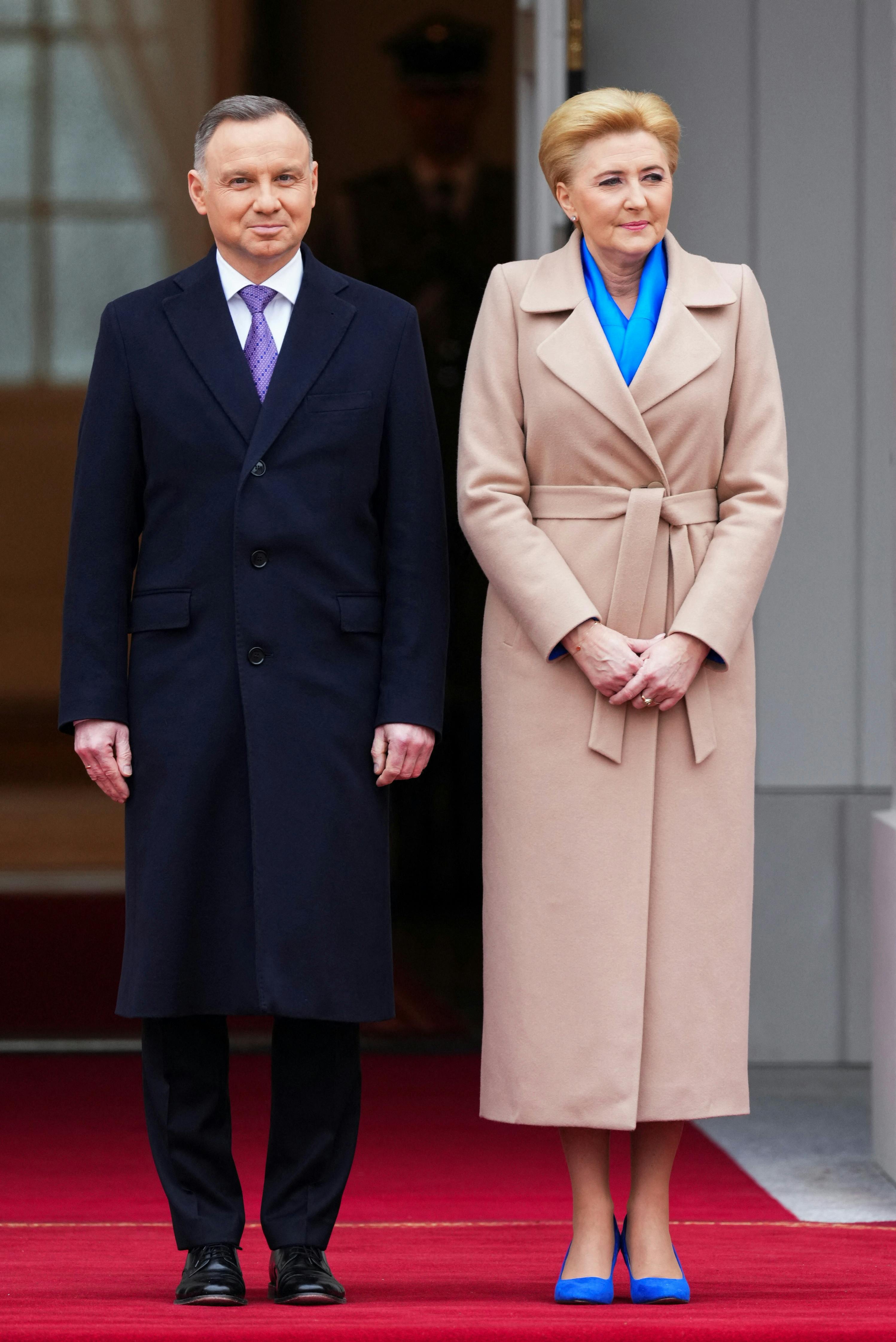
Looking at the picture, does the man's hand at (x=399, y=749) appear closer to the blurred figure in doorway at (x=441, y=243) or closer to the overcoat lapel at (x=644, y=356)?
the overcoat lapel at (x=644, y=356)

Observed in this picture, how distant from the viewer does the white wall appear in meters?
4.53

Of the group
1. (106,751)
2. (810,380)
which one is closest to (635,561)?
(106,751)

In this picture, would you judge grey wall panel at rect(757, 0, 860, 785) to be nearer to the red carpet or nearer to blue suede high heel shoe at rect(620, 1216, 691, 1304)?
the red carpet

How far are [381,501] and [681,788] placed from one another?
1.80ft

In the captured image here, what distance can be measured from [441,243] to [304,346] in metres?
2.31

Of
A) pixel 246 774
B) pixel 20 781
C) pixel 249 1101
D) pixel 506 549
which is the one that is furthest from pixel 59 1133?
pixel 506 549

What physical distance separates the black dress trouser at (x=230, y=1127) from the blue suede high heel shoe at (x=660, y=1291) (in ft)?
1.31

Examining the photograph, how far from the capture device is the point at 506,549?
Answer: 267cm

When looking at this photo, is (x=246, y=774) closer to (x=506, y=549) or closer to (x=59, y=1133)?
(x=506, y=549)

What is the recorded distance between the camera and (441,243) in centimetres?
492

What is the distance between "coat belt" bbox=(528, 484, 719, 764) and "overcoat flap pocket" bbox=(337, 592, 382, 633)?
26 cm

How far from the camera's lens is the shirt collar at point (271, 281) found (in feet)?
8.92

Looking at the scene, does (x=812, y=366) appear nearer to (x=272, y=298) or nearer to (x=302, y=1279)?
(x=272, y=298)

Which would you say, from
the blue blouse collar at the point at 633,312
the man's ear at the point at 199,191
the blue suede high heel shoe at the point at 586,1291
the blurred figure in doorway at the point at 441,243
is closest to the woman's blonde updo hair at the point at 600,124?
the blue blouse collar at the point at 633,312
